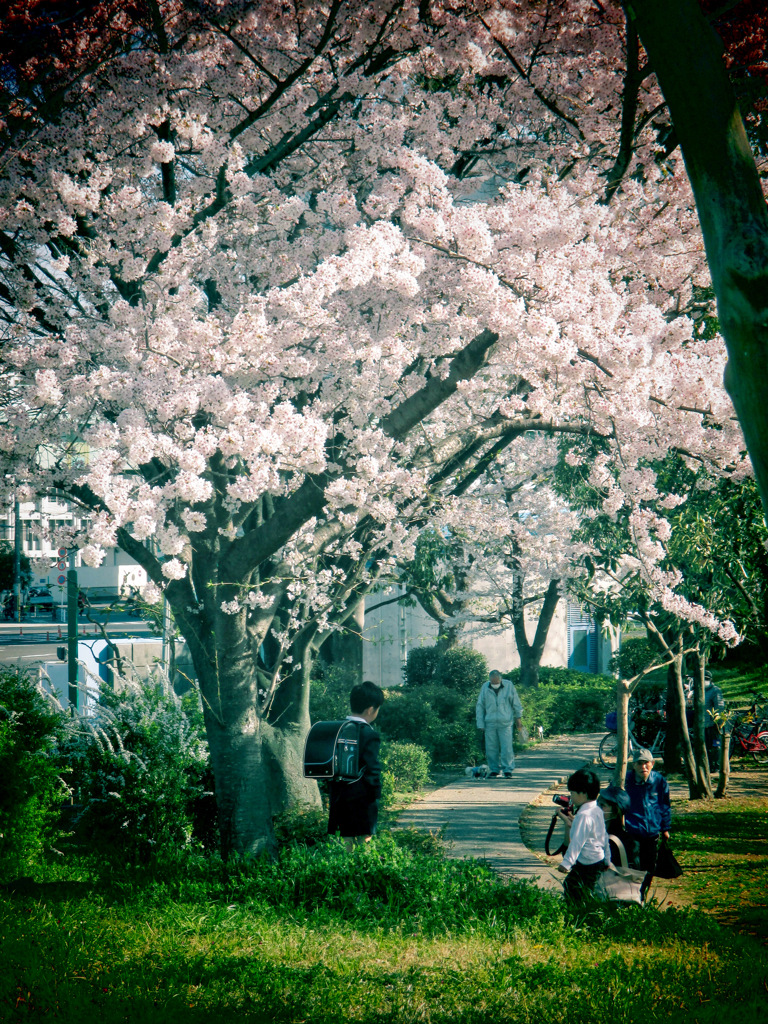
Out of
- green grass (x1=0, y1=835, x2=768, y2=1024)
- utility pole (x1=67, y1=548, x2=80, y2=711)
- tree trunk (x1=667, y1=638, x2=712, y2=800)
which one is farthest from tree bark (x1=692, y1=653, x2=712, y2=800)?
utility pole (x1=67, y1=548, x2=80, y2=711)

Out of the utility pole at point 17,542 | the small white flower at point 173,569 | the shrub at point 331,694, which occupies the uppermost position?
the utility pole at point 17,542

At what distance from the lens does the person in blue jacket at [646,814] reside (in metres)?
6.71

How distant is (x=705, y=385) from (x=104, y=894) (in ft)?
19.6

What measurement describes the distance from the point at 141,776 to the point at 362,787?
2.52 metres

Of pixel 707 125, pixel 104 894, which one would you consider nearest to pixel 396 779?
pixel 104 894

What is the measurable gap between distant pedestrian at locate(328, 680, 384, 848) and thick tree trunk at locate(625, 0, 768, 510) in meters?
3.59

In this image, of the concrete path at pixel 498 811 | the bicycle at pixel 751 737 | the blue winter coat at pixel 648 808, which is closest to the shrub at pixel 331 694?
the concrete path at pixel 498 811

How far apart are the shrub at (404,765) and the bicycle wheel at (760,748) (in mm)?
7085

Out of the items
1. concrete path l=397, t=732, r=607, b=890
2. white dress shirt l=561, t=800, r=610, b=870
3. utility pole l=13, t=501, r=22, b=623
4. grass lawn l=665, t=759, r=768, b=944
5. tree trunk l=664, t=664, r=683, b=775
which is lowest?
grass lawn l=665, t=759, r=768, b=944

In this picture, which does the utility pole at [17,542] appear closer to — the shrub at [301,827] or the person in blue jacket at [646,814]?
the shrub at [301,827]

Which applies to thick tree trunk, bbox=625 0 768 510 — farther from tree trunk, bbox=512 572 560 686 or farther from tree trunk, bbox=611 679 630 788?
tree trunk, bbox=512 572 560 686

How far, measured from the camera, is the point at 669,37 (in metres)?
3.55

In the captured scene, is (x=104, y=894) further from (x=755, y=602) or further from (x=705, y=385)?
(x=755, y=602)

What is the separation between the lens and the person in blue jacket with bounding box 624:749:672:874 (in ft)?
22.0
